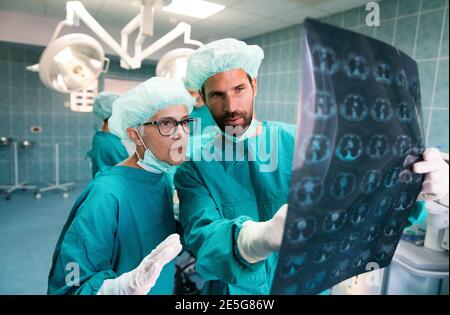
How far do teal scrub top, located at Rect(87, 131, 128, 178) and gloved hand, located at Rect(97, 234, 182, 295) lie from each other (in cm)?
28

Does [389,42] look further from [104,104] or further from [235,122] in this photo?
[104,104]

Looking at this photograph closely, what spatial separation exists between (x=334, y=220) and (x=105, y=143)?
1.70 ft

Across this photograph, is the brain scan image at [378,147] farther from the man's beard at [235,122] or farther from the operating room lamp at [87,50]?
the operating room lamp at [87,50]

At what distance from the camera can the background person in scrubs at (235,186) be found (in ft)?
1.48

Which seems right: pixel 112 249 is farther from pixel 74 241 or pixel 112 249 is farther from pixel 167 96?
pixel 167 96

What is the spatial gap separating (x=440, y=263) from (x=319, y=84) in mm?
1717

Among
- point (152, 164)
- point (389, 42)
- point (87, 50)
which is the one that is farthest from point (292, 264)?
point (87, 50)

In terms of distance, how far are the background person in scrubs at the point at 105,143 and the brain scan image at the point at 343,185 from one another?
0.46m

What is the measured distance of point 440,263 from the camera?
1521 mm

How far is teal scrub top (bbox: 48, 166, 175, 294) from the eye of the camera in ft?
1.70

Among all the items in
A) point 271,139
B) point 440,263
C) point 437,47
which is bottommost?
point 440,263

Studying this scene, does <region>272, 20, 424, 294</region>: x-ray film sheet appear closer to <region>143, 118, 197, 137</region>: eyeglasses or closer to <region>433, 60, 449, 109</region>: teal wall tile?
<region>143, 118, 197, 137</region>: eyeglasses
